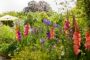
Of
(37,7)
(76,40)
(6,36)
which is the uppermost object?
(76,40)

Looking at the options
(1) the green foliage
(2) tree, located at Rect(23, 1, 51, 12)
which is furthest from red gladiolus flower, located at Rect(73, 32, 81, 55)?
(2) tree, located at Rect(23, 1, 51, 12)

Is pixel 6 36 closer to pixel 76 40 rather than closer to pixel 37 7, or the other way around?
pixel 76 40

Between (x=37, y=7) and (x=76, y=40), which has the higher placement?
(x=76, y=40)

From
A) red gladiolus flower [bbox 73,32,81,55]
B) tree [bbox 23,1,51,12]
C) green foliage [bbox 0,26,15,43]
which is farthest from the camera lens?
tree [bbox 23,1,51,12]

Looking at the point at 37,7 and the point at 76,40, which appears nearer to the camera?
the point at 76,40

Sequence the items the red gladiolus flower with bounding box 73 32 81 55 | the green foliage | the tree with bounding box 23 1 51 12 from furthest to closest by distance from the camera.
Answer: the tree with bounding box 23 1 51 12, the green foliage, the red gladiolus flower with bounding box 73 32 81 55

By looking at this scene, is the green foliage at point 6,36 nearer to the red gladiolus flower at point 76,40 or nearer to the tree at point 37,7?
the red gladiolus flower at point 76,40

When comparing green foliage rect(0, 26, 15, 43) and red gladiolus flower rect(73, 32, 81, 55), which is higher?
red gladiolus flower rect(73, 32, 81, 55)

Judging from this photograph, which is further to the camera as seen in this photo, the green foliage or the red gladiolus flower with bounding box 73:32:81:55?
the green foliage

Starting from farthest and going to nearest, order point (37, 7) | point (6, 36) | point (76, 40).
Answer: point (37, 7)
point (6, 36)
point (76, 40)

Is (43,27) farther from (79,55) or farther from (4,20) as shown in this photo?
(4,20)

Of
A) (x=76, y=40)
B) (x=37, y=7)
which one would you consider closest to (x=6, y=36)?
(x=76, y=40)

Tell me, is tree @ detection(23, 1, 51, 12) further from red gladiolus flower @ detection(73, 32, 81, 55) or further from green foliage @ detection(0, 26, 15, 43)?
red gladiolus flower @ detection(73, 32, 81, 55)

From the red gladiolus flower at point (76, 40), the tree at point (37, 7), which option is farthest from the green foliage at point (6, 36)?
the tree at point (37, 7)
